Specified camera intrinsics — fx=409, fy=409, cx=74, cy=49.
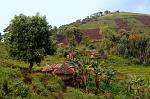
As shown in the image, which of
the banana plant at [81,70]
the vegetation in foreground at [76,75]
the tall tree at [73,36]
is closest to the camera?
the vegetation in foreground at [76,75]

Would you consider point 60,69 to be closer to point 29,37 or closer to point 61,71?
point 61,71

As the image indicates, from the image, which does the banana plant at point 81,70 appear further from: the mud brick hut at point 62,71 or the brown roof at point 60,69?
the brown roof at point 60,69

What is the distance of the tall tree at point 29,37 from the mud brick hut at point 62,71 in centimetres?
1093

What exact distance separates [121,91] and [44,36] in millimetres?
26169

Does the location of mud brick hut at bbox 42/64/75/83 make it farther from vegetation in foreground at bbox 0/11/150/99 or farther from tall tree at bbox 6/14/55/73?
tall tree at bbox 6/14/55/73

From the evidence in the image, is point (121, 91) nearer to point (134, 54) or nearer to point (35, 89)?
point (35, 89)

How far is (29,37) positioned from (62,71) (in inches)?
620

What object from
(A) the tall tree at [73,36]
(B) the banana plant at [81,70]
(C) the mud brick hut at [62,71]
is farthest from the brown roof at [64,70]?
(A) the tall tree at [73,36]

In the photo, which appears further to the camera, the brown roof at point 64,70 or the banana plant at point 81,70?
the banana plant at point 81,70

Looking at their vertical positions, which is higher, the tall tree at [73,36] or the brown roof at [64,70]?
the tall tree at [73,36]

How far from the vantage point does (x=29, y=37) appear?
257 feet

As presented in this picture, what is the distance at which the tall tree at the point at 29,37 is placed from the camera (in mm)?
78438

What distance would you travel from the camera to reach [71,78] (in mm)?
91375

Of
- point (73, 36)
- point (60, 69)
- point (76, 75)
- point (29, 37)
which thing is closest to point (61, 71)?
point (60, 69)
